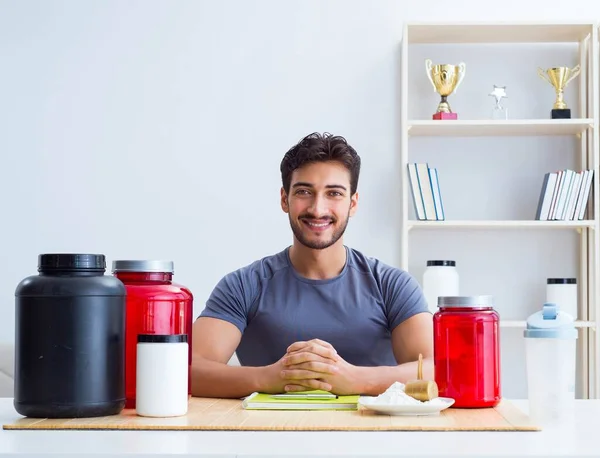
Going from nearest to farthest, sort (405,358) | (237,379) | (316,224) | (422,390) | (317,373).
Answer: (422,390)
(317,373)
(237,379)
(405,358)
(316,224)

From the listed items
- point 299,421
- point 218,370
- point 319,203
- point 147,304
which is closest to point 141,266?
point 147,304

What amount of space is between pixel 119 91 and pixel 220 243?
78 centimetres

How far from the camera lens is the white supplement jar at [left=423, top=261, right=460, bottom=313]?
11.9 ft

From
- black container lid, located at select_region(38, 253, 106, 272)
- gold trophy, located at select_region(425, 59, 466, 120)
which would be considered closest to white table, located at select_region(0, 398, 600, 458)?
black container lid, located at select_region(38, 253, 106, 272)

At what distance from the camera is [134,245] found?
12.8ft

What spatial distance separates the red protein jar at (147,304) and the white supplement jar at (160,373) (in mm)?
93

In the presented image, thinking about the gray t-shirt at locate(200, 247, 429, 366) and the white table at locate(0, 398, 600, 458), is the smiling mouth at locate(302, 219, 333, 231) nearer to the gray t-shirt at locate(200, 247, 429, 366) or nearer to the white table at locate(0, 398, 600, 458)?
the gray t-shirt at locate(200, 247, 429, 366)

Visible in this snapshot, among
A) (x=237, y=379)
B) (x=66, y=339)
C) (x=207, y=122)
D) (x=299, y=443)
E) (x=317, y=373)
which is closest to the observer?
(x=299, y=443)

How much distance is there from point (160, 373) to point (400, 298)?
103 cm

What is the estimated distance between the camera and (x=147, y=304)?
1501 millimetres

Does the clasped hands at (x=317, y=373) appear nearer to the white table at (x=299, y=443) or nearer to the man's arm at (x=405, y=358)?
the man's arm at (x=405, y=358)

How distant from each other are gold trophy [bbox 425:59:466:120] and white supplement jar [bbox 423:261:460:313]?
23.4 inches

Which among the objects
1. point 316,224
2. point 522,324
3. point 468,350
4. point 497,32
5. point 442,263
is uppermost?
point 497,32

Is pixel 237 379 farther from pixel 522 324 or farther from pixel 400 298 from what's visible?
pixel 522 324
